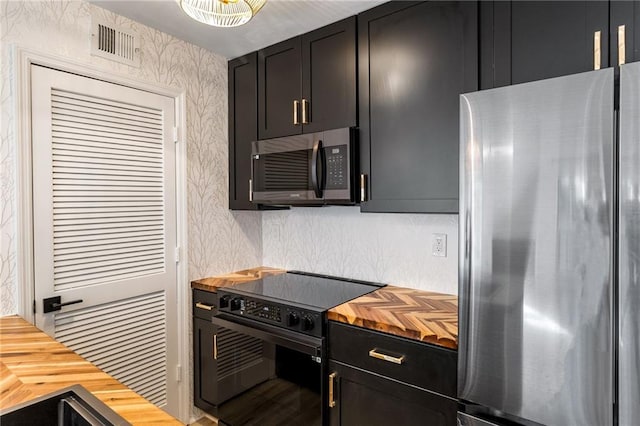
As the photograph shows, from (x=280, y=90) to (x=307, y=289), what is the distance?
49.0 inches

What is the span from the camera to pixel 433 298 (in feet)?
6.54

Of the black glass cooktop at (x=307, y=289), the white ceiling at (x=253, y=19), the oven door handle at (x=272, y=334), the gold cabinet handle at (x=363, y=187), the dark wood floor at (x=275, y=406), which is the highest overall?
the white ceiling at (x=253, y=19)

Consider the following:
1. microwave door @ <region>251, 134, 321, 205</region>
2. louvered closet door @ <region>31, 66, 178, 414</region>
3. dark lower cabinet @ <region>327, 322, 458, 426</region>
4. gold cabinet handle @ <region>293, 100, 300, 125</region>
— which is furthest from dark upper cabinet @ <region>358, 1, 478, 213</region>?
louvered closet door @ <region>31, 66, 178, 414</region>

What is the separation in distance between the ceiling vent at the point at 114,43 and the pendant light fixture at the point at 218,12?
0.89 m

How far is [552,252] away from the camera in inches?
42.4

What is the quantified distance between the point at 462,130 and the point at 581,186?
0.39 m

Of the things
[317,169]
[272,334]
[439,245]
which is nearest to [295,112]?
[317,169]

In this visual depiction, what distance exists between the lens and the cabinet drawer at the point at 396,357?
4.66 ft

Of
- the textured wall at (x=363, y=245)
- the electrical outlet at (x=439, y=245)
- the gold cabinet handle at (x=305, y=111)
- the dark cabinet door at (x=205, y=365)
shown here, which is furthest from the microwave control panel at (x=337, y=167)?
the dark cabinet door at (x=205, y=365)

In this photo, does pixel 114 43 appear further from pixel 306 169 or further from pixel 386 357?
pixel 386 357

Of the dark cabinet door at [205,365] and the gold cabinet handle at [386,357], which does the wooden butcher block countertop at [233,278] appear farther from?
the gold cabinet handle at [386,357]

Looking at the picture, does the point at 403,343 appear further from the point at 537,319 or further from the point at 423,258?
the point at 423,258

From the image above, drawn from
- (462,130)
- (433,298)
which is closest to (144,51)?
(462,130)

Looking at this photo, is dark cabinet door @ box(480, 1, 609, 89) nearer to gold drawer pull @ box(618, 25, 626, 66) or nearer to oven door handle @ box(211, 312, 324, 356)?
gold drawer pull @ box(618, 25, 626, 66)
